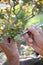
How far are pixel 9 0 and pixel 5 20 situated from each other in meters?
0.14

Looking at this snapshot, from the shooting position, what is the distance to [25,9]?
130cm

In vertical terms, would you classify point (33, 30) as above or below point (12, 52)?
above

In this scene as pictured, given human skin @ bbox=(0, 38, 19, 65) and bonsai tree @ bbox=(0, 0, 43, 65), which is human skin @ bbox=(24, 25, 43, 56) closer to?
bonsai tree @ bbox=(0, 0, 43, 65)

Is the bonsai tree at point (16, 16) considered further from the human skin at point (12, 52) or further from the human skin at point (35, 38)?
the human skin at point (12, 52)

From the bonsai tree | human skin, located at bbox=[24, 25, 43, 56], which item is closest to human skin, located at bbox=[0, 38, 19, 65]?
the bonsai tree

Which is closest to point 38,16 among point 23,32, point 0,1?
point 23,32

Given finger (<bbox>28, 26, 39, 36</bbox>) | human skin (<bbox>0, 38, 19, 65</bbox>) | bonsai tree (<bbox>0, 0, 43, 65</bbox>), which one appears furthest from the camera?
human skin (<bbox>0, 38, 19, 65</bbox>)

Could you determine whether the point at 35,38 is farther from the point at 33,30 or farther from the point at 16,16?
the point at 16,16

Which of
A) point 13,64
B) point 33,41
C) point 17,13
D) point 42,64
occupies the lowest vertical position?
point 42,64

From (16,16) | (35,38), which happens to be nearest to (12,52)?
(16,16)

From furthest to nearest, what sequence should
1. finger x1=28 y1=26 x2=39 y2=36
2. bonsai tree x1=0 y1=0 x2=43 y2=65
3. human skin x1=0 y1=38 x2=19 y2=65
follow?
human skin x1=0 y1=38 x2=19 y2=65, bonsai tree x1=0 y1=0 x2=43 y2=65, finger x1=28 y1=26 x2=39 y2=36

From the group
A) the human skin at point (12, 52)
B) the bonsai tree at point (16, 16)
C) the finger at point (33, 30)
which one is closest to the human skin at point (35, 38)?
the finger at point (33, 30)

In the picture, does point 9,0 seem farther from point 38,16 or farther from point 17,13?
point 38,16

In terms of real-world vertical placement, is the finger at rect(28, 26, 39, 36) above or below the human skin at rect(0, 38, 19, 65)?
above
